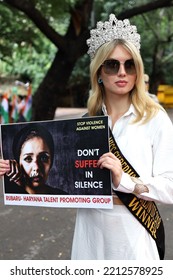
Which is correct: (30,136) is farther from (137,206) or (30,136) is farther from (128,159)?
(137,206)

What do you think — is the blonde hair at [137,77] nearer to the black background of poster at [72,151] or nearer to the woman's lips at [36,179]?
the black background of poster at [72,151]

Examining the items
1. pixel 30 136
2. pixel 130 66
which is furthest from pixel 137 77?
pixel 30 136

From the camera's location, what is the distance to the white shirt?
1.74 m

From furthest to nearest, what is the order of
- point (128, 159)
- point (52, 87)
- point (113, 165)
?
point (52, 87), point (128, 159), point (113, 165)

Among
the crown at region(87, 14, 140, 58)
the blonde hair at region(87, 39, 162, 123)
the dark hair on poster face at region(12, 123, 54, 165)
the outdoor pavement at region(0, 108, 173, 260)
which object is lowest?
the outdoor pavement at region(0, 108, 173, 260)

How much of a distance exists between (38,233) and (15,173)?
8.55 feet

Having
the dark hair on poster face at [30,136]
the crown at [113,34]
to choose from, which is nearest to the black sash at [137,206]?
the dark hair on poster face at [30,136]

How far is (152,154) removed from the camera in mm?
1797

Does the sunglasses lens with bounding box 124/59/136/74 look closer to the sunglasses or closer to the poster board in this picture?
the sunglasses

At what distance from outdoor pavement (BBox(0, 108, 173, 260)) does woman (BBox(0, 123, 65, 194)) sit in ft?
5.82

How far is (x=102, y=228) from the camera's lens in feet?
6.20

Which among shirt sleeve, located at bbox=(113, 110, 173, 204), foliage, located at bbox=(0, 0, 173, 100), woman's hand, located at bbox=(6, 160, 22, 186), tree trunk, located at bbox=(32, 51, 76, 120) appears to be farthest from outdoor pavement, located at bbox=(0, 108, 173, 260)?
foliage, located at bbox=(0, 0, 173, 100)

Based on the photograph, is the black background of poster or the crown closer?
the black background of poster

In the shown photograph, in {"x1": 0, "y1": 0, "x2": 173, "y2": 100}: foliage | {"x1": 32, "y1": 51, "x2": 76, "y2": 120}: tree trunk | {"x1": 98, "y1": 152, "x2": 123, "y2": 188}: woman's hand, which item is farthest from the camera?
{"x1": 0, "y1": 0, "x2": 173, "y2": 100}: foliage
